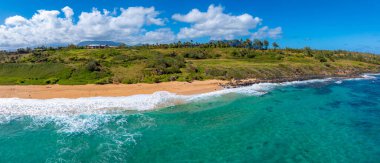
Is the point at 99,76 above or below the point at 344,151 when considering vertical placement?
above

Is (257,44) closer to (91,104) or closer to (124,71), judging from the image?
(124,71)

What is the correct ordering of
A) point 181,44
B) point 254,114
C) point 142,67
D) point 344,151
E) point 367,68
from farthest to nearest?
point 181,44 < point 367,68 < point 142,67 < point 254,114 < point 344,151

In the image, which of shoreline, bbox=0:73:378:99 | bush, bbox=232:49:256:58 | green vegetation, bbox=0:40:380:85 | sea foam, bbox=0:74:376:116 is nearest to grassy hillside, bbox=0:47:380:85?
green vegetation, bbox=0:40:380:85

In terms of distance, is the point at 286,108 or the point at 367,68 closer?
the point at 286,108

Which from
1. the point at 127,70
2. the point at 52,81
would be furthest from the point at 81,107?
the point at 127,70

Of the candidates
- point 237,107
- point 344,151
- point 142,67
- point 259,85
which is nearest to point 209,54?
point 142,67

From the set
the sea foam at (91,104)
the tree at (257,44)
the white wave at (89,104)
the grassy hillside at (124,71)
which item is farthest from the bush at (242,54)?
the white wave at (89,104)

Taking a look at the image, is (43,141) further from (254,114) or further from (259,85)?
(259,85)
